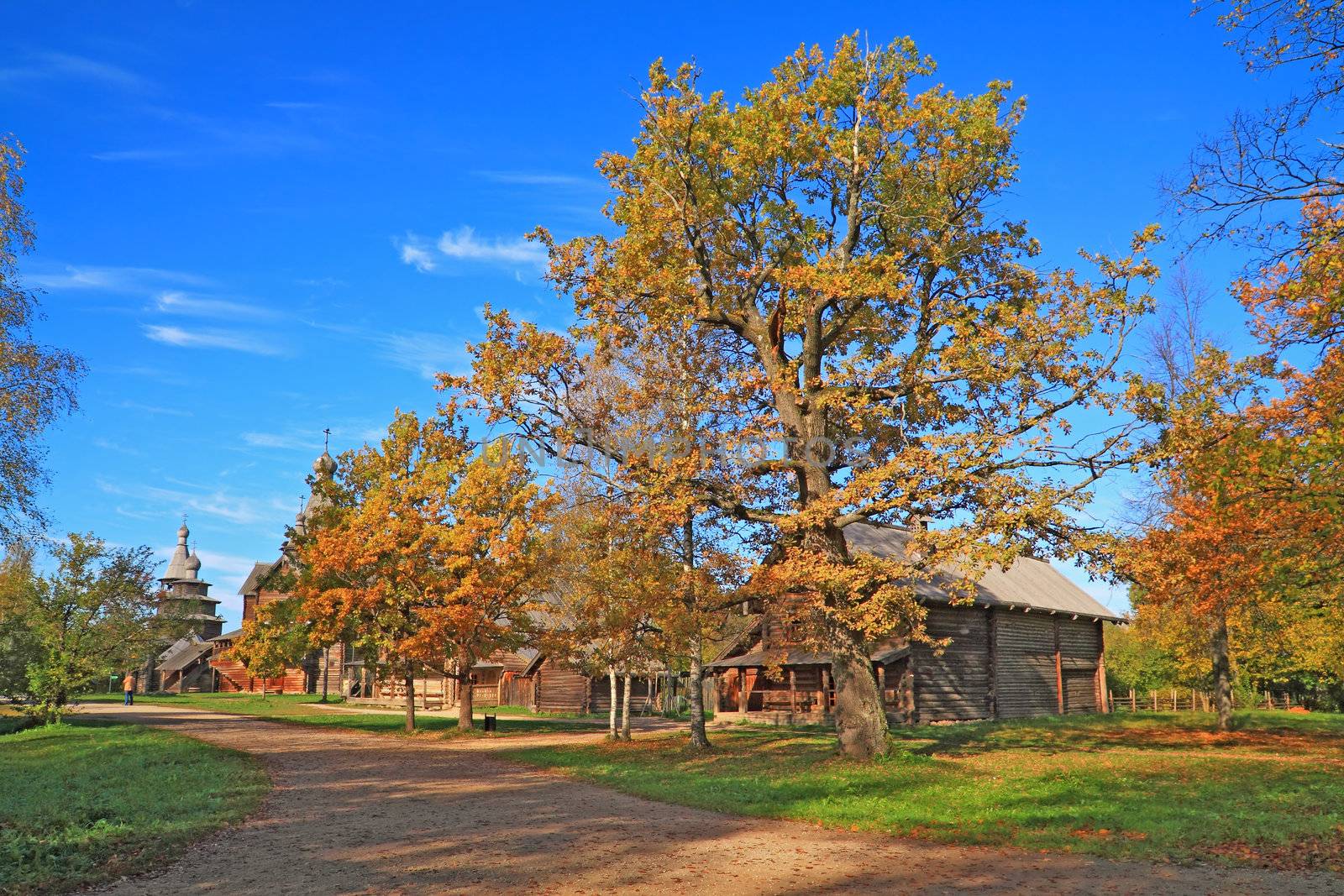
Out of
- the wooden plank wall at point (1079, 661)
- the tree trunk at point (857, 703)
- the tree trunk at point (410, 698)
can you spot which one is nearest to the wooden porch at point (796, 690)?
the wooden plank wall at point (1079, 661)

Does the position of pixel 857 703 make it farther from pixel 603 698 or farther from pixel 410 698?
pixel 603 698

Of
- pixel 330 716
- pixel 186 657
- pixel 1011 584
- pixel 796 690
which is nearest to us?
pixel 796 690

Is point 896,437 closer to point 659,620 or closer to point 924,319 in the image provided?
point 924,319

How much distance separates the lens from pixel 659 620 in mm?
24141

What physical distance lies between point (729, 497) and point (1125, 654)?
46.2m

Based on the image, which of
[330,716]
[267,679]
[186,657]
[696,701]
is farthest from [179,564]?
[696,701]

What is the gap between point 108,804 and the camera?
45.6ft

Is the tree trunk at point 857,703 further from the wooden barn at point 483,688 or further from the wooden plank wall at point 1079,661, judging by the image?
the wooden barn at point 483,688

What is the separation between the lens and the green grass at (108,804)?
996 centimetres

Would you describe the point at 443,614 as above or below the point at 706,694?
above

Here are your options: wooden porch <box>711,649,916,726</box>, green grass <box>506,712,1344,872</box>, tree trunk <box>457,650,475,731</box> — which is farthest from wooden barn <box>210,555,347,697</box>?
green grass <box>506,712,1344,872</box>

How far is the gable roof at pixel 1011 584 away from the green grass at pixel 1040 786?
623cm

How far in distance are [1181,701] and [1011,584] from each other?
30.3 m

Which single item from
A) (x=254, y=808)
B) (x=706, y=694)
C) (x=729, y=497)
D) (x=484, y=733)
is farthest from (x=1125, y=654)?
(x=254, y=808)
